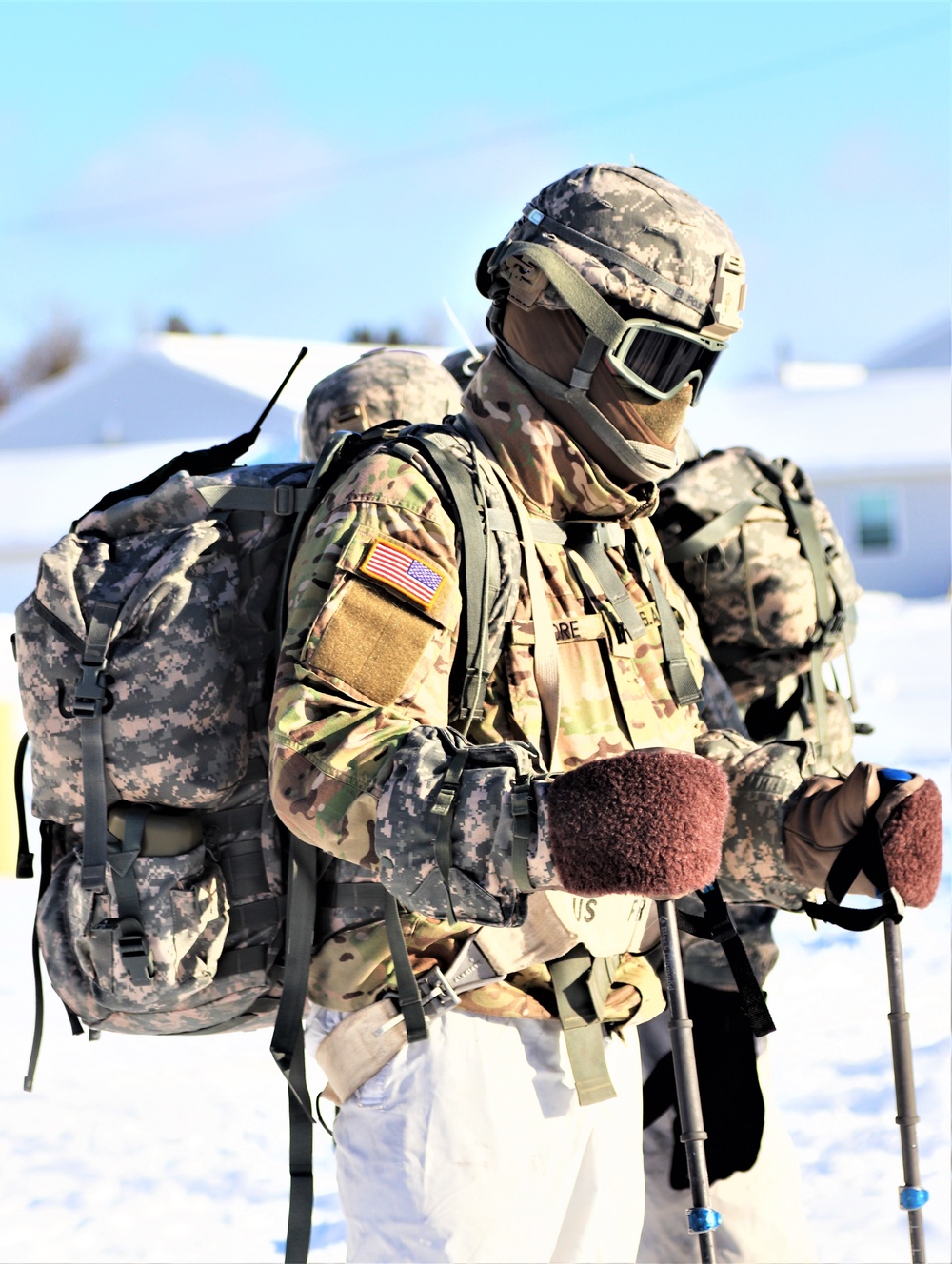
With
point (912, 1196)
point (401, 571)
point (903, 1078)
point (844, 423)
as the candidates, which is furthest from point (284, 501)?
point (844, 423)

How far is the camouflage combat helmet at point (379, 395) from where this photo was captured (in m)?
3.92

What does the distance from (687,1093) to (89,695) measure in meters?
1.17

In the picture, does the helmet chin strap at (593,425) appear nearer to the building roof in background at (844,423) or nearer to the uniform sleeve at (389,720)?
the uniform sleeve at (389,720)

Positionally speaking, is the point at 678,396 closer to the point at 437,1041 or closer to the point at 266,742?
the point at 266,742

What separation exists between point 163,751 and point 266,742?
0.17 meters

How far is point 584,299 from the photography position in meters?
2.47

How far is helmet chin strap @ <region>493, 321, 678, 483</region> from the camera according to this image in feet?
8.17

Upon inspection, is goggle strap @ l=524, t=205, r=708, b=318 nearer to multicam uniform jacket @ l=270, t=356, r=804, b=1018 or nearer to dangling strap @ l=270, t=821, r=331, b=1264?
multicam uniform jacket @ l=270, t=356, r=804, b=1018

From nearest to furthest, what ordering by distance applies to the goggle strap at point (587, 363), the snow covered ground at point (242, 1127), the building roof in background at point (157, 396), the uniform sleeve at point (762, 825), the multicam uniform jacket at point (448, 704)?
1. the multicam uniform jacket at point (448, 704)
2. the goggle strap at point (587, 363)
3. the uniform sleeve at point (762, 825)
4. the snow covered ground at point (242, 1127)
5. the building roof in background at point (157, 396)

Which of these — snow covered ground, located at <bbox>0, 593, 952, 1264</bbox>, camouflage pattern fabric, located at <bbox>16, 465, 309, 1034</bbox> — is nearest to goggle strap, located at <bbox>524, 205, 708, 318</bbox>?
camouflage pattern fabric, located at <bbox>16, 465, 309, 1034</bbox>

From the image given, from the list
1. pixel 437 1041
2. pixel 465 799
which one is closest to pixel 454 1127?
pixel 437 1041

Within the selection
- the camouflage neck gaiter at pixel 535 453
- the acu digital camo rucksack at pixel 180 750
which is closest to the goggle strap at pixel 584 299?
the camouflage neck gaiter at pixel 535 453

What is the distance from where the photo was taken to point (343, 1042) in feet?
7.85

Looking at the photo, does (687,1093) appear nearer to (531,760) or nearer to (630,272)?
(531,760)
